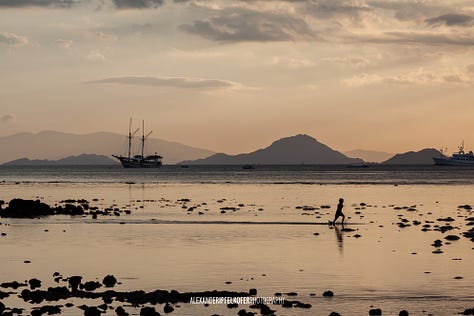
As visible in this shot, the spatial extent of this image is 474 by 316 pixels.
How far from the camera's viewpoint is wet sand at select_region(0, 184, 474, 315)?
29.1 metres

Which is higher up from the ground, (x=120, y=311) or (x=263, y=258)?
(x=263, y=258)

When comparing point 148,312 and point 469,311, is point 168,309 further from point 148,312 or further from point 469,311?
point 469,311

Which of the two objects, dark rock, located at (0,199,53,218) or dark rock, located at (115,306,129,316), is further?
dark rock, located at (0,199,53,218)

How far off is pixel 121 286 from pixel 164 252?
35.1 feet

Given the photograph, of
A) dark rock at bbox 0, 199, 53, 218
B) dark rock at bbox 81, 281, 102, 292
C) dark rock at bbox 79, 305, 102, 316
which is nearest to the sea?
dark rock at bbox 79, 305, 102, 316

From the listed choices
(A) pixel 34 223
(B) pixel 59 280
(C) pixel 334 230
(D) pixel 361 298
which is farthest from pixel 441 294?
(A) pixel 34 223

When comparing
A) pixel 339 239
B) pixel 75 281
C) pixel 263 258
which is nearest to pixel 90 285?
pixel 75 281

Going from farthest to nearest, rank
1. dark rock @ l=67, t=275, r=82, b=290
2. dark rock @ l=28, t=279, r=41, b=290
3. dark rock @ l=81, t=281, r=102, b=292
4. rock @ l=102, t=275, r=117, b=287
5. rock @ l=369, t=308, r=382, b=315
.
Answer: rock @ l=102, t=275, r=117, b=287 → dark rock @ l=28, t=279, r=41, b=290 → dark rock @ l=67, t=275, r=82, b=290 → dark rock @ l=81, t=281, r=102, b=292 → rock @ l=369, t=308, r=382, b=315

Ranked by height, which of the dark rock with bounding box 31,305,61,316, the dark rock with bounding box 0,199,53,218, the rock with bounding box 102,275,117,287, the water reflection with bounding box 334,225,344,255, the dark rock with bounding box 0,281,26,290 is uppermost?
the dark rock with bounding box 0,199,53,218

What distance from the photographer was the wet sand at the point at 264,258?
2914 cm

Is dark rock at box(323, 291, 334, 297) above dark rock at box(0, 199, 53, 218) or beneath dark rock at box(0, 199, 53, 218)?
beneath

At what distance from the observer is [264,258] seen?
39469mm

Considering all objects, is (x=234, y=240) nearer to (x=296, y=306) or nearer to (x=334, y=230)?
(x=334, y=230)

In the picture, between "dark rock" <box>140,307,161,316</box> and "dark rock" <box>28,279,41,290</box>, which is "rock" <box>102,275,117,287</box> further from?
"dark rock" <box>140,307,161,316</box>
